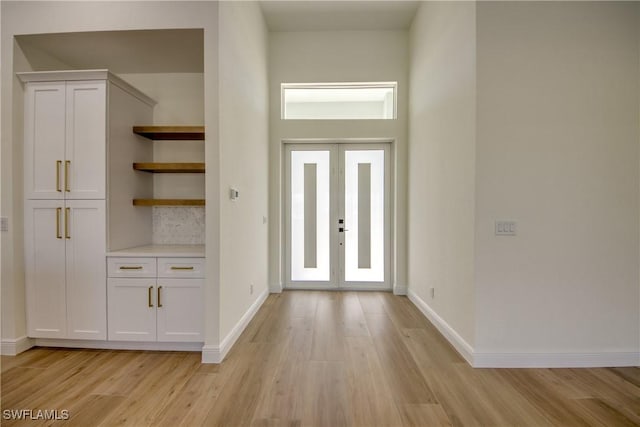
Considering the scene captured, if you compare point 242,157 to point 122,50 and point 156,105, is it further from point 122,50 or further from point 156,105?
point 122,50

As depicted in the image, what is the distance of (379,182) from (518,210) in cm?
241

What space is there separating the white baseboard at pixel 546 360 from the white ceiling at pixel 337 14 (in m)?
4.13

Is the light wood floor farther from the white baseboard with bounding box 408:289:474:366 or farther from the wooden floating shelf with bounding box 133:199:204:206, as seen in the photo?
the wooden floating shelf with bounding box 133:199:204:206

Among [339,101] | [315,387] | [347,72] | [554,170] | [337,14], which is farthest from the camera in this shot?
[339,101]

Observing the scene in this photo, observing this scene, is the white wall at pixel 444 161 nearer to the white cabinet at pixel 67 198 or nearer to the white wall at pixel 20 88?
the white wall at pixel 20 88

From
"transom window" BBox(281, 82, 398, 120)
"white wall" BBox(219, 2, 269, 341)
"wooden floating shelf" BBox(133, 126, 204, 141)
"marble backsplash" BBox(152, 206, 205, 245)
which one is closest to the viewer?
"white wall" BBox(219, 2, 269, 341)

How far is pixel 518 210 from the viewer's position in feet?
7.84

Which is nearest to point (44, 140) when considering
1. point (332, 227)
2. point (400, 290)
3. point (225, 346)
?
point (225, 346)

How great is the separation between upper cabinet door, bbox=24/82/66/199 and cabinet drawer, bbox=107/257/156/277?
76 centimetres

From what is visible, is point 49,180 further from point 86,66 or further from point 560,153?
point 560,153

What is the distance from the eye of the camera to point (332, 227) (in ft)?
15.4

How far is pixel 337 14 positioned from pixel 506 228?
349cm

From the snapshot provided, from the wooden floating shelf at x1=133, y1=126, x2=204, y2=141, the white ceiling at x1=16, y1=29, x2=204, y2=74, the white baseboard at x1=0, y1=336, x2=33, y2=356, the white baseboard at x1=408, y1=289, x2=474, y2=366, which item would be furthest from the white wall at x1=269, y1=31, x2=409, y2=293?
the white baseboard at x1=0, y1=336, x2=33, y2=356

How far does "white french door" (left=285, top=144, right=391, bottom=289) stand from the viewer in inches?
184
